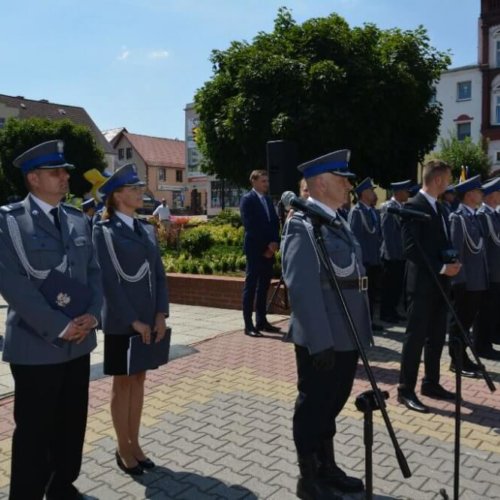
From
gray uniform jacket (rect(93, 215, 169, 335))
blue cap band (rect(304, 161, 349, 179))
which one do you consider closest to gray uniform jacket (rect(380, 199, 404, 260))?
blue cap band (rect(304, 161, 349, 179))

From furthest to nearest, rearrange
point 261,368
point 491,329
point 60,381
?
point 491,329
point 261,368
point 60,381

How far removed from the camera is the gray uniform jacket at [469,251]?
20.0 feet

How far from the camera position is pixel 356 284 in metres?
3.52

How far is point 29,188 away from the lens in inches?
128

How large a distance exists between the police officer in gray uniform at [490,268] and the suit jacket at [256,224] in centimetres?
268

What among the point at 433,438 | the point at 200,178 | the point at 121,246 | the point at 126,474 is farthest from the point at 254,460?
the point at 200,178

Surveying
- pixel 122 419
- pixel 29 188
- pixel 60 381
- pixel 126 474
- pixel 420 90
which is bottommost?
pixel 126 474

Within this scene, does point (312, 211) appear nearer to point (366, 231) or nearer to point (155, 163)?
point (366, 231)

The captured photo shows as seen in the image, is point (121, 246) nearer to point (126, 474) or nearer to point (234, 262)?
point (126, 474)

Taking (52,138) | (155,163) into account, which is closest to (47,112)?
(155,163)

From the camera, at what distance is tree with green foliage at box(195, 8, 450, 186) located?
42.5 feet

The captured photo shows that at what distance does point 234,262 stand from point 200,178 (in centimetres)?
5359

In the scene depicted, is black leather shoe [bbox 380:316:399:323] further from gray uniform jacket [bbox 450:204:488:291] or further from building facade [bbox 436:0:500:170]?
building facade [bbox 436:0:500:170]

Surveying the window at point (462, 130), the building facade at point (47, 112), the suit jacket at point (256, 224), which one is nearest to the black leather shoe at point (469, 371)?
the suit jacket at point (256, 224)
